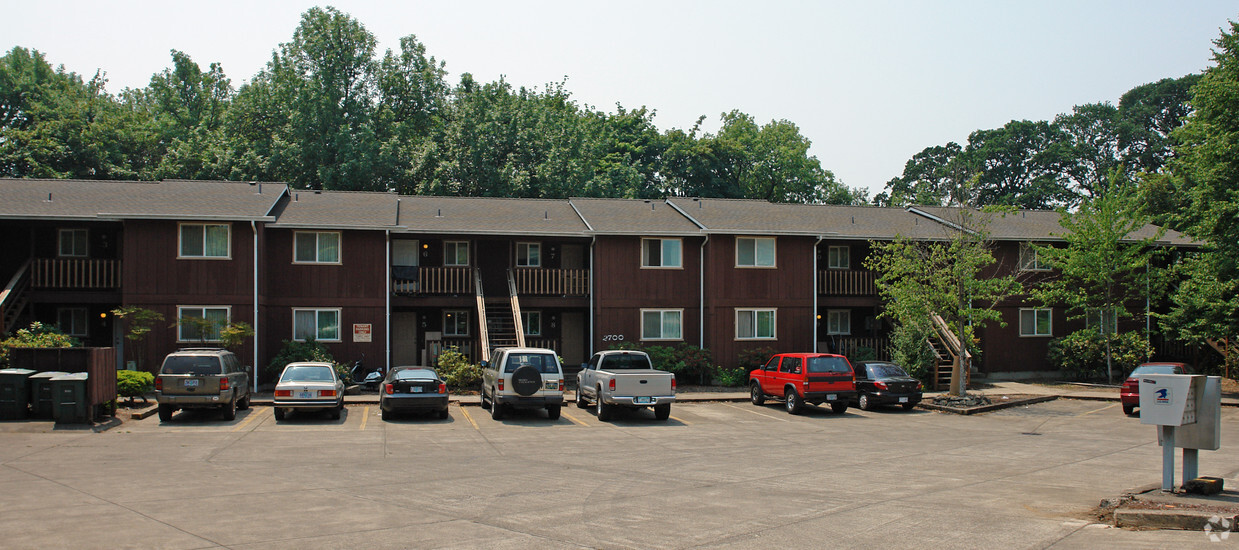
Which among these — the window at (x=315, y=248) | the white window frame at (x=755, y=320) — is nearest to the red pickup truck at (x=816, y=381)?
the white window frame at (x=755, y=320)

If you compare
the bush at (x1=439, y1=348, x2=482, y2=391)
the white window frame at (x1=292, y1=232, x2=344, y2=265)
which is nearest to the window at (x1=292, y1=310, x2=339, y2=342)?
the white window frame at (x1=292, y1=232, x2=344, y2=265)

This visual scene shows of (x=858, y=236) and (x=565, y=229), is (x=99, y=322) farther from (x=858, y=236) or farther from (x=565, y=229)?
(x=858, y=236)

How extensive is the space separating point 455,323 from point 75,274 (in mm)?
12365

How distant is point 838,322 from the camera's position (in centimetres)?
3544

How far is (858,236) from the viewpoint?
32156 mm

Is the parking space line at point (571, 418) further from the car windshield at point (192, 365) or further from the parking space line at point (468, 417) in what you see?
the car windshield at point (192, 365)

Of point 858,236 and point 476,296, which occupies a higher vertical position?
point 858,236

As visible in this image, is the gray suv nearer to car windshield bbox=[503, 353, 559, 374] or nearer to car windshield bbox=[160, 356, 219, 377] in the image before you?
car windshield bbox=[160, 356, 219, 377]

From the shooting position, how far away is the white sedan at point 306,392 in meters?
20.6

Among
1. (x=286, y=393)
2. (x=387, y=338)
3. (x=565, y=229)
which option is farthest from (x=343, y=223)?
(x=286, y=393)

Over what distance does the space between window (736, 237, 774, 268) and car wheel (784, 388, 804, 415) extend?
26.1ft

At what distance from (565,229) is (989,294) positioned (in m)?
14.0

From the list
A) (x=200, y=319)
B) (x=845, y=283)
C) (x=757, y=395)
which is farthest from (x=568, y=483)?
(x=845, y=283)

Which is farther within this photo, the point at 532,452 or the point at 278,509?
the point at 532,452
